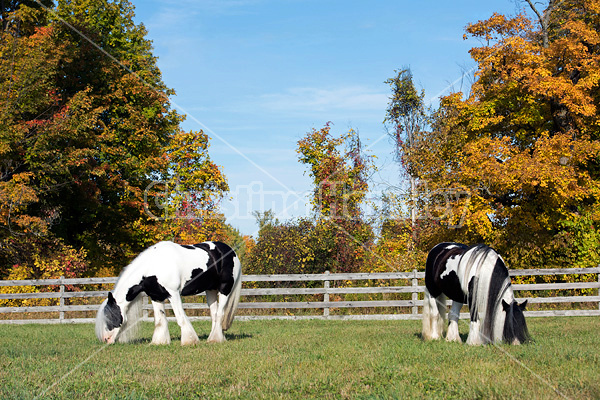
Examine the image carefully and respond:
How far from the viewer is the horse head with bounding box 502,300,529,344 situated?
347 inches

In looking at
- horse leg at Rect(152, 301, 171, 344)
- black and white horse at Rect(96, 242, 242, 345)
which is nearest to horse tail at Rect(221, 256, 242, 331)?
black and white horse at Rect(96, 242, 242, 345)

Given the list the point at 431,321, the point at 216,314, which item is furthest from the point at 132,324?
the point at 431,321

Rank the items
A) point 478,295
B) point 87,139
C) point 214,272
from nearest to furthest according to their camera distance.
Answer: point 478,295 → point 214,272 → point 87,139

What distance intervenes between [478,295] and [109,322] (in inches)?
261

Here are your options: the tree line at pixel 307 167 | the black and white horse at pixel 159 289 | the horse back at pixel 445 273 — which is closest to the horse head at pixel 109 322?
the black and white horse at pixel 159 289

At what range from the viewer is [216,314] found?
35.6 ft

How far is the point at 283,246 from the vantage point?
20.6 m

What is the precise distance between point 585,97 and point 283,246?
11985 mm

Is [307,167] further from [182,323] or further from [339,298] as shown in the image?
[182,323]

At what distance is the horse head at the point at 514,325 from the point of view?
881 cm

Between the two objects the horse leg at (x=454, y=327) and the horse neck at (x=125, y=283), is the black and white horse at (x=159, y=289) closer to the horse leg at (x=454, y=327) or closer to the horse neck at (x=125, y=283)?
the horse neck at (x=125, y=283)

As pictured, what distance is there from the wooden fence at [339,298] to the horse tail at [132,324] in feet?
20.3

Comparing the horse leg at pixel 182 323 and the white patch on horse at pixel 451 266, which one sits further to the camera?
the horse leg at pixel 182 323

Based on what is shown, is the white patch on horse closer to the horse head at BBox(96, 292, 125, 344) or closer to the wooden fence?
the horse head at BBox(96, 292, 125, 344)
